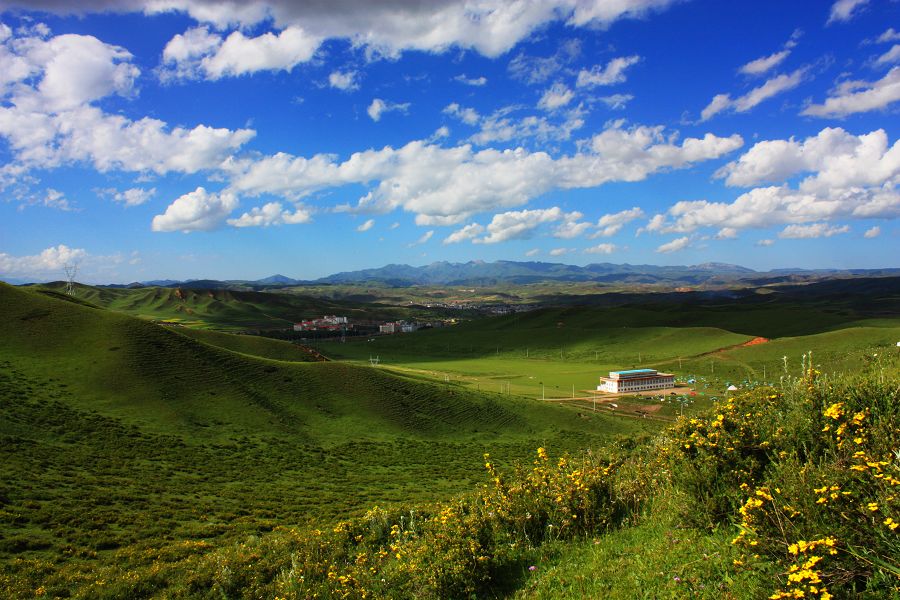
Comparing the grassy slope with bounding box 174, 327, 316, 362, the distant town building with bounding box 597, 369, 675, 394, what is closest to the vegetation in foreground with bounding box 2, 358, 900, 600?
the grassy slope with bounding box 174, 327, 316, 362

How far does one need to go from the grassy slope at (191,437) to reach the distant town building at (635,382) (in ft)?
81.2

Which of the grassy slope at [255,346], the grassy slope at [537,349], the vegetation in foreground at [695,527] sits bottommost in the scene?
the grassy slope at [537,349]

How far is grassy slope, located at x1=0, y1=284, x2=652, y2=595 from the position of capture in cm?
2291

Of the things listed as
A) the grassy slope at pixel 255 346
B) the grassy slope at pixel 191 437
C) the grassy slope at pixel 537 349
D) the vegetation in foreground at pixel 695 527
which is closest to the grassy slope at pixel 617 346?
the grassy slope at pixel 537 349

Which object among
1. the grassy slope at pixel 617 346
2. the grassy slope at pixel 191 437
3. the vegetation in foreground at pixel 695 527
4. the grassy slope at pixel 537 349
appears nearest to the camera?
the vegetation in foreground at pixel 695 527

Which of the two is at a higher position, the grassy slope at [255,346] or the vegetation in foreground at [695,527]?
the vegetation in foreground at [695,527]

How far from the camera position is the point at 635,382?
91.7 metres

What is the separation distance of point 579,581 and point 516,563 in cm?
153

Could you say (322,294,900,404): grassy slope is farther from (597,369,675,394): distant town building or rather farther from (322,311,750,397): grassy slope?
(597,369,675,394): distant town building

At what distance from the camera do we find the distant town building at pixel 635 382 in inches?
3578

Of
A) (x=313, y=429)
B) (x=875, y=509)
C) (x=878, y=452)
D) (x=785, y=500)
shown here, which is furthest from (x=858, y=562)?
(x=313, y=429)

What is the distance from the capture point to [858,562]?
15.5 ft

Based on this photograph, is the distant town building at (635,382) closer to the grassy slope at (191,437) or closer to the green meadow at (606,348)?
the green meadow at (606,348)

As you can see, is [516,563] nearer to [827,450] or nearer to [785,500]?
[785,500]
